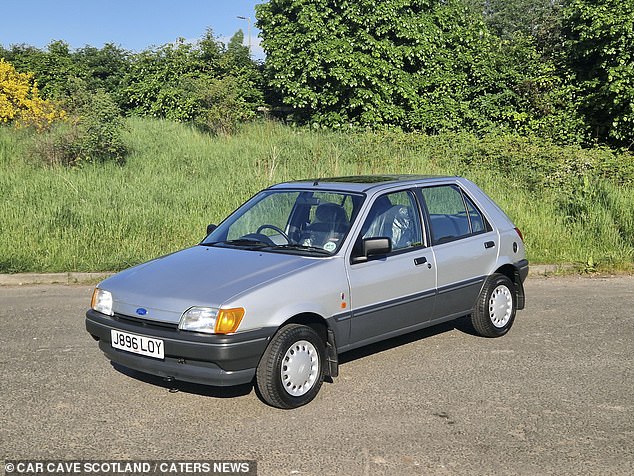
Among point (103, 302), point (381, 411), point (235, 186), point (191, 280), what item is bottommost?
point (381, 411)

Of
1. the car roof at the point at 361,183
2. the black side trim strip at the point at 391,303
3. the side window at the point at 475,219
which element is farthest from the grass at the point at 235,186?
the black side trim strip at the point at 391,303

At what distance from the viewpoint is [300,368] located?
5262mm

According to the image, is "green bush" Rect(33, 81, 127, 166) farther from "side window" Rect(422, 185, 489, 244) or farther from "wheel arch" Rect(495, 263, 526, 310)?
"wheel arch" Rect(495, 263, 526, 310)

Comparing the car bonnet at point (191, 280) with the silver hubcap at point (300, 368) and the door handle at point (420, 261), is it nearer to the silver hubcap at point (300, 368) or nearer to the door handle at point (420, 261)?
the silver hubcap at point (300, 368)

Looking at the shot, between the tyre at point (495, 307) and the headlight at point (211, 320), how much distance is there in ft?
9.57

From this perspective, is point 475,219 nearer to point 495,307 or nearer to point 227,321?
point 495,307

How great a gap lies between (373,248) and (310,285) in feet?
2.11

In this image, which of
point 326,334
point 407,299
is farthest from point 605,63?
point 326,334

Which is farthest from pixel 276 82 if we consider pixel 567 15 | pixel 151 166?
pixel 567 15

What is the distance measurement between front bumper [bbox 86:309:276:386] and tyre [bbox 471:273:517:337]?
105 inches

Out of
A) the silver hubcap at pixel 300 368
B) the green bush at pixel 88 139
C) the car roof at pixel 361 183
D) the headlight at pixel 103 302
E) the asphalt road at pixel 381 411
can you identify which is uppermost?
the green bush at pixel 88 139

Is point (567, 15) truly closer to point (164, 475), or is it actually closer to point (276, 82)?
point (276, 82)

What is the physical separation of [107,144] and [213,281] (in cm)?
1262

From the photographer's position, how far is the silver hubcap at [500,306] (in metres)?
7.17
